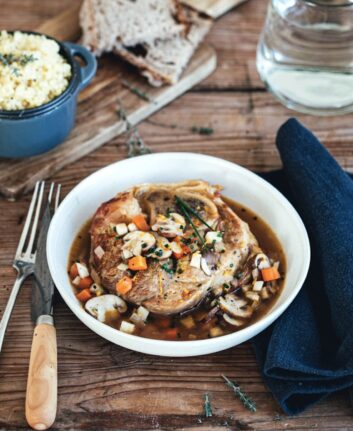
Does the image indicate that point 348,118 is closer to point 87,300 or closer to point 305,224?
point 305,224

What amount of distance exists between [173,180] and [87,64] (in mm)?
917

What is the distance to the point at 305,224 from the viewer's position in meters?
3.14

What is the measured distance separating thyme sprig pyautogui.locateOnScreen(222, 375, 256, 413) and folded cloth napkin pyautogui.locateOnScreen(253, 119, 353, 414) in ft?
0.34

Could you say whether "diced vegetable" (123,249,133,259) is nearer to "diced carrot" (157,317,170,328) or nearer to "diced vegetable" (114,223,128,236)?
"diced vegetable" (114,223,128,236)

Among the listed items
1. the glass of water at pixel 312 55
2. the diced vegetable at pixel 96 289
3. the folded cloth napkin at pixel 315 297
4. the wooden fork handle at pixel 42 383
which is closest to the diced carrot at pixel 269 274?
the folded cloth napkin at pixel 315 297

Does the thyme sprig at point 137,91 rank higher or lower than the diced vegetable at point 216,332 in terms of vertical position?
higher

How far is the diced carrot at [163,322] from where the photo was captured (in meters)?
2.68

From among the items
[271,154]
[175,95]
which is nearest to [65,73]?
[175,95]

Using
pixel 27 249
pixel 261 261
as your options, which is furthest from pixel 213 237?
pixel 27 249

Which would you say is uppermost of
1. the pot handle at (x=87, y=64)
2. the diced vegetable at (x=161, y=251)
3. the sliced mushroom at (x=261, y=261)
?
the pot handle at (x=87, y=64)

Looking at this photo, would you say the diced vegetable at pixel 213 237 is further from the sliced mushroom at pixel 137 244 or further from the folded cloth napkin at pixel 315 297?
the folded cloth napkin at pixel 315 297

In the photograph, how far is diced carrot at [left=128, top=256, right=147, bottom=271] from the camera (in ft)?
8.72

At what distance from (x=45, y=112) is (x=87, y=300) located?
112cm

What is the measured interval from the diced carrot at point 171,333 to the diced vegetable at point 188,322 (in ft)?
0.16
